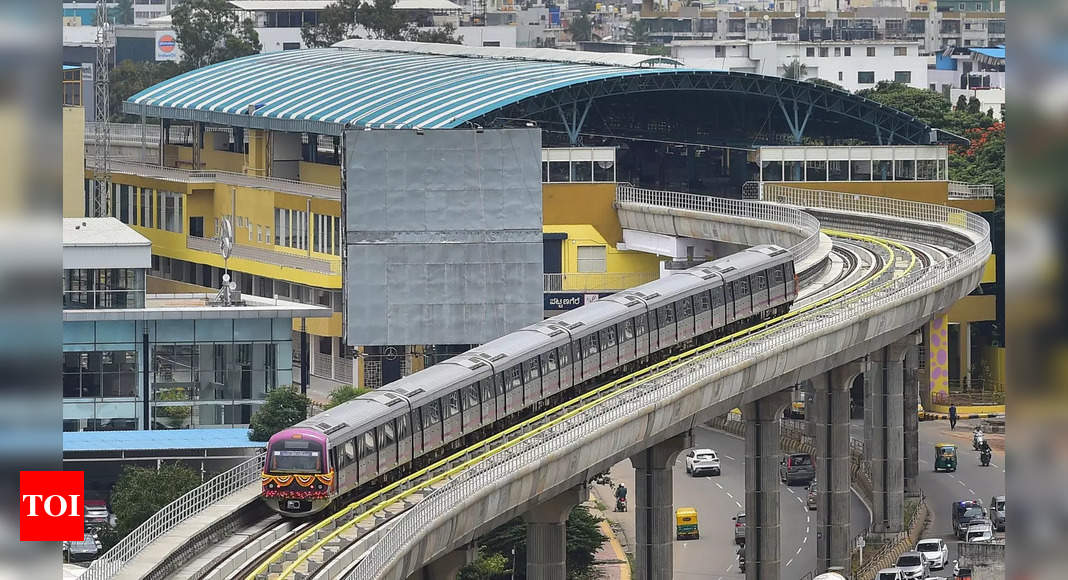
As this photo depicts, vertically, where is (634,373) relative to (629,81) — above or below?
below

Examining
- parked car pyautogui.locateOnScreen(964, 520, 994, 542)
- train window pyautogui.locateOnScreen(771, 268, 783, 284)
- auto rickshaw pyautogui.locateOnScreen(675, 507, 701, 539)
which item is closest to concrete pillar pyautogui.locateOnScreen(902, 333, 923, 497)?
parked car pyautogui.locateOnScreen(964, 520, 994, 542)

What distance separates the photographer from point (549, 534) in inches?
2415

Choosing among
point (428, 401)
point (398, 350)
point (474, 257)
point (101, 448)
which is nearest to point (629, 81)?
point (398, 350)

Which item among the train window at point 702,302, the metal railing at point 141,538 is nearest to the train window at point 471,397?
the metal railing at point 141,538

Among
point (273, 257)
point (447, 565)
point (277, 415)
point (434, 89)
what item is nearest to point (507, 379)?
point (447, 565)

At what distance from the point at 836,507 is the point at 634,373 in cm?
2157

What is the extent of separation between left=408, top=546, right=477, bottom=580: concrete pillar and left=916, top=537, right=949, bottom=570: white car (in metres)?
30.7

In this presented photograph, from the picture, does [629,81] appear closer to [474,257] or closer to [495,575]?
[474,257]

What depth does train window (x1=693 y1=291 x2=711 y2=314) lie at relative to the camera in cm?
6938

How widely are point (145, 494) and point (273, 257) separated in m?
54.1

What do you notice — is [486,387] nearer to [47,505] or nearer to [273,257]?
[47,505]

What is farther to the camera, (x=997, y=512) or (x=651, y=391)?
(x=997, y=512)

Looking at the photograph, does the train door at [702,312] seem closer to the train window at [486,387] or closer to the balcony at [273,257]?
the train window at [486,387]

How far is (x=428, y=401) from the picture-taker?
2088 inches
